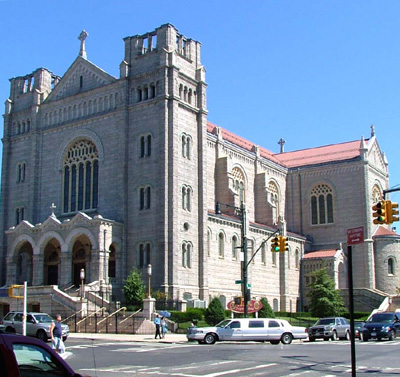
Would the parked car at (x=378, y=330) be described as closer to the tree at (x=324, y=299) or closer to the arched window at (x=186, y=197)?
the arched window at (x=186, y=197)

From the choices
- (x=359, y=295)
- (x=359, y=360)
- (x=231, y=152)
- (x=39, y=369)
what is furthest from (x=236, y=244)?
(x=39, y=369)

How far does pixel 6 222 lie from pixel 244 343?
30649 mm

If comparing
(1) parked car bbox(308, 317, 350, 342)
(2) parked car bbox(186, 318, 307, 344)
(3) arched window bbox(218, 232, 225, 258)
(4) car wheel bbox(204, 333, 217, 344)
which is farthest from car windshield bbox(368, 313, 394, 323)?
(3) arched window bbox(218, 232, 225, 258)

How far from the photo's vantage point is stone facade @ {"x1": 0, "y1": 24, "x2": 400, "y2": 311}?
46.7 m

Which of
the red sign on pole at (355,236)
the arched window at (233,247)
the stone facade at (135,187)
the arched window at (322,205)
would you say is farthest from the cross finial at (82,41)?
the red sign on pole at (355,236)

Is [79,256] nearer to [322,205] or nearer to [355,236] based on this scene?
[322,205]

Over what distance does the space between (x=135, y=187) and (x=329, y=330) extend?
65.3ft

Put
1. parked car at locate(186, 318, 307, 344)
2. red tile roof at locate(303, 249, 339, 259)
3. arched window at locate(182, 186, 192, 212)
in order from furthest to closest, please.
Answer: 1. red tile roof at locate(303, 249, 339, 259)
2. arched window at locate(182, 186, 192, 212)
3. parked car at locate(186, 318, 307, 344)

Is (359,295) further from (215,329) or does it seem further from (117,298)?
(215,329)

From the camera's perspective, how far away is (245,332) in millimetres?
30938

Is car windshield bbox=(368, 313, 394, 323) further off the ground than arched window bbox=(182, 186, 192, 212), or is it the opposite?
arched window bbox=(182, 186, 192, 212)

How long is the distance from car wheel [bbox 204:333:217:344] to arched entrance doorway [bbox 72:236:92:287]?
1959 centimetres

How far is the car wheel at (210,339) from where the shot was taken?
31.0m

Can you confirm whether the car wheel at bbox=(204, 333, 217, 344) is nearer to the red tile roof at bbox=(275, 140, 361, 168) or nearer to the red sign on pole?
the red sign on pole
